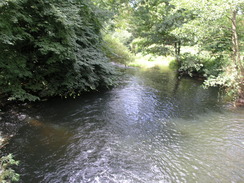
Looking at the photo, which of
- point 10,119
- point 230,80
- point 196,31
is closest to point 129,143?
point 10,119

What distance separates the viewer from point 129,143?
472cm

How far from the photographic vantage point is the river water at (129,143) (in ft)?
11.8

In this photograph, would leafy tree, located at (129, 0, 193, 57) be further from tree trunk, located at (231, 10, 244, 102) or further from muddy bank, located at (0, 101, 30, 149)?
muddy bank, located at (0, 101, 30, 149)

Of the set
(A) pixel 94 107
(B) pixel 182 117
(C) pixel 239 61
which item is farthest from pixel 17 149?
(C) pixel 239 61

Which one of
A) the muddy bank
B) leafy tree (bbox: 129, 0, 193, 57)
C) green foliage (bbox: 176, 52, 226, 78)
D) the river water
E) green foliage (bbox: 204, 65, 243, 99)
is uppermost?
leafy tree (bbox: 129, 0, 193, 57)

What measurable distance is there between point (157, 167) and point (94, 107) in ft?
13.6

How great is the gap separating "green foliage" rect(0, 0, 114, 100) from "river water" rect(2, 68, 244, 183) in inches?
40.6

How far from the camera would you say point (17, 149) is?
4160mm

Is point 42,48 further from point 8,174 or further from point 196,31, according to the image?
point 196,31

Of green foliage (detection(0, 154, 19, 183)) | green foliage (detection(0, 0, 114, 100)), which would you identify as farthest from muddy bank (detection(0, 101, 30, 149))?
green foliage (detection(0, 154, 19, 183))

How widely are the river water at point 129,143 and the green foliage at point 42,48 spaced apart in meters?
1.03

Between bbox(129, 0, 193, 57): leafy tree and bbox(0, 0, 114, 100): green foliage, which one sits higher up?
bbox(129, 0, 193, 57): leafy tree

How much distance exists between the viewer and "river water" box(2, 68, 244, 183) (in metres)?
3.59

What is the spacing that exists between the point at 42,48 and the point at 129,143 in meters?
4.22
